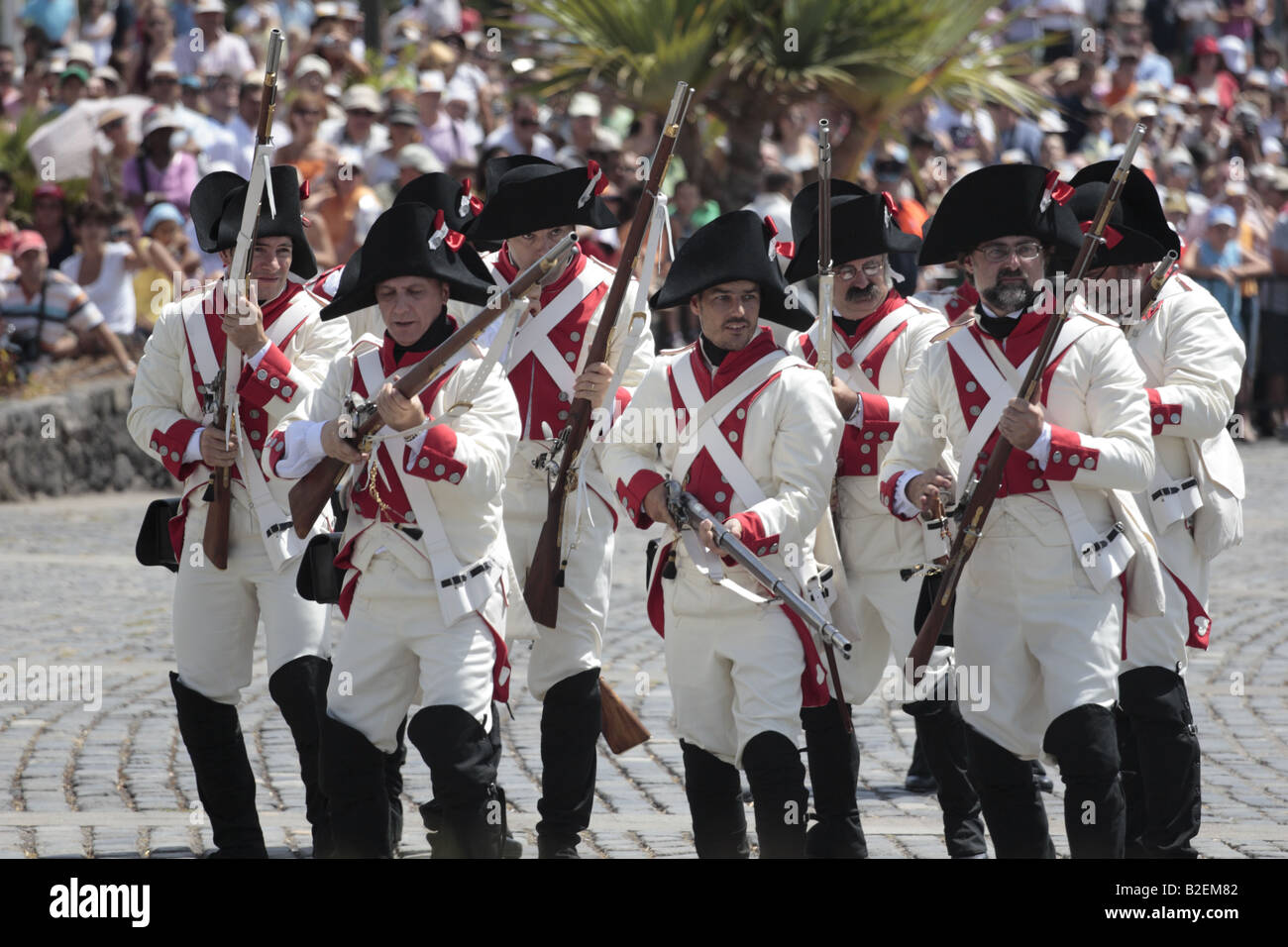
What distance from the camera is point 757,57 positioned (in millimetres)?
15047

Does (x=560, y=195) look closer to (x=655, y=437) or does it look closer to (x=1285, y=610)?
(x=655, y=437)

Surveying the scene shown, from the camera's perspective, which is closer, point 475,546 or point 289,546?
point 475,546

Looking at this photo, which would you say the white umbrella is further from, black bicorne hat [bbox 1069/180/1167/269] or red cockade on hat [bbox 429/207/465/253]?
black bicorne hat [bbox 1069/180/1167/269]

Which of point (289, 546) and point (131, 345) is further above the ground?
point (289, 546)

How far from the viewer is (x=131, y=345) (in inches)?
577

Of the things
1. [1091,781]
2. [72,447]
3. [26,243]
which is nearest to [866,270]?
[1091,781]

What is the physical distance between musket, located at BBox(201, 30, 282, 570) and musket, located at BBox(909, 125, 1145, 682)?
2.17m

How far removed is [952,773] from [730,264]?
6.13ft

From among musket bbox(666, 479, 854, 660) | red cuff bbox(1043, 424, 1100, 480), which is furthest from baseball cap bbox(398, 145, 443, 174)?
red cuff bbox(1043, 424, 1100, 480)

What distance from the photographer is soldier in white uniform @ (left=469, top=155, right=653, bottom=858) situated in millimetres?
6492

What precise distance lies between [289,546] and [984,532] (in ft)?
7.01
